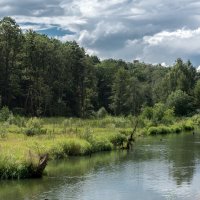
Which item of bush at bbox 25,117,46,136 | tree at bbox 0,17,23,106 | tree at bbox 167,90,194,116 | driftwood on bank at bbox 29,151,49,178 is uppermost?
tree at bbox 0,17,23,106

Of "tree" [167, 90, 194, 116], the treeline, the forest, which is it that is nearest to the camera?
the forest

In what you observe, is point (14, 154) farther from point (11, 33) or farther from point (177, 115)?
point (177, 115)

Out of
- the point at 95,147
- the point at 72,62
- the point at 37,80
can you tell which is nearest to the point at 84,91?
the point at 72,62

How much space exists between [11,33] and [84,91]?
1266 inches

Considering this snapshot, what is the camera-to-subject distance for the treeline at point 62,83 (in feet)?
347

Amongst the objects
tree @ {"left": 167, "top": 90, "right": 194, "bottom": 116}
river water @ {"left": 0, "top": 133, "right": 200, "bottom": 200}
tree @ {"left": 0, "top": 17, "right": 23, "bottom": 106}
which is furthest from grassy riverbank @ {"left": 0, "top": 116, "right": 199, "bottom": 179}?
tree @ {"left": 167, "top": 90, "right": 194, "bottom": 116}

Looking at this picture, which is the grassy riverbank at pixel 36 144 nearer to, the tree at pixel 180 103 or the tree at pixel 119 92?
the tree at pixel 180 103

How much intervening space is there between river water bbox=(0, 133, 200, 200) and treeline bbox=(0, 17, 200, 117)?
191 ft

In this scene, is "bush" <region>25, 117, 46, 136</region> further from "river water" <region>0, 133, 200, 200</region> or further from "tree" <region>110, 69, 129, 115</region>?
"tree" <region>110, 69, 129, 115</region>

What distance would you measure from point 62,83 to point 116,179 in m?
86.2

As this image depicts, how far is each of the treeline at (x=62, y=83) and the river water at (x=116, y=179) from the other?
58214 millimetres

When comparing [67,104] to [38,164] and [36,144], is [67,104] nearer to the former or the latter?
[36,144]

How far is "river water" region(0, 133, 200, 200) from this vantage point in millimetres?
30953

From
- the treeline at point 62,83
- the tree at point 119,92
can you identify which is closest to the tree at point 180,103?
the treeline at point 62,83
